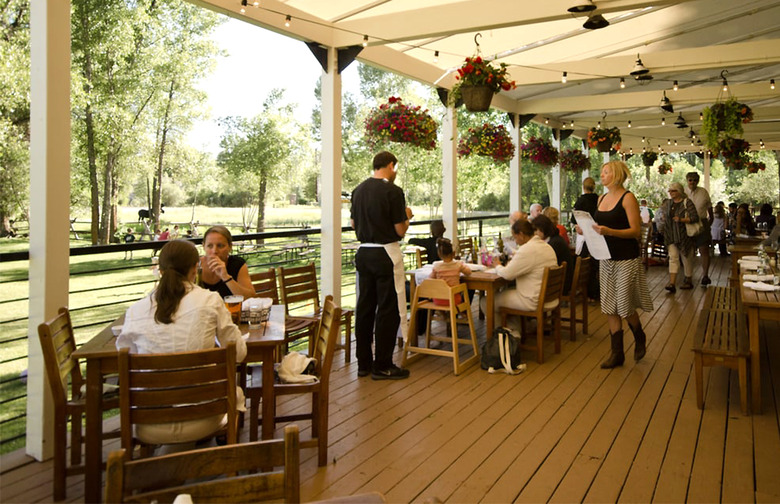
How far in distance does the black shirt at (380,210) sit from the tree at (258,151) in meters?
16.6

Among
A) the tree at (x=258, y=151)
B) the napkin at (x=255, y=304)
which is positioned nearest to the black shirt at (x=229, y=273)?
the napkin at (x=255, y=304)

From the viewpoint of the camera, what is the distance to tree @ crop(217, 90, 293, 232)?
2081cm

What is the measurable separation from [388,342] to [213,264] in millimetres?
1672

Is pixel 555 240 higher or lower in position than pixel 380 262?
higher

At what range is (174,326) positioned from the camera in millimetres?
2639

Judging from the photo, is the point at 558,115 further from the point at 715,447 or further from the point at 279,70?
the point at 279,70

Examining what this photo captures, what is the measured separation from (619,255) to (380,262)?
200 centimetres

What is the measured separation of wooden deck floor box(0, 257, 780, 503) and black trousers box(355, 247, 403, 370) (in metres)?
0.23

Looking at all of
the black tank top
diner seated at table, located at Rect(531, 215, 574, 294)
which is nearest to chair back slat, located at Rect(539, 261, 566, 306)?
diner seated at table, located at Rect(531, 215, 574, 294)

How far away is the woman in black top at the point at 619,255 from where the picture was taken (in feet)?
16.2

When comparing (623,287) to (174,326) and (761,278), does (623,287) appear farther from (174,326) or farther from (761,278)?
(174,326)

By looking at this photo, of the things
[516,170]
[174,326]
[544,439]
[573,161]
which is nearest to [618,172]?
[544,439]

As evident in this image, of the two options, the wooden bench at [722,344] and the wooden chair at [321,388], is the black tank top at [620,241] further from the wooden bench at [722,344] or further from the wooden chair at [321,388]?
the wooden chair at [321,388]

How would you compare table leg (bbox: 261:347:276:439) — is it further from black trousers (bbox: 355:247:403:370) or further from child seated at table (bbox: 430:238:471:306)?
child seated at table (bbox: 430:238:471:306)
